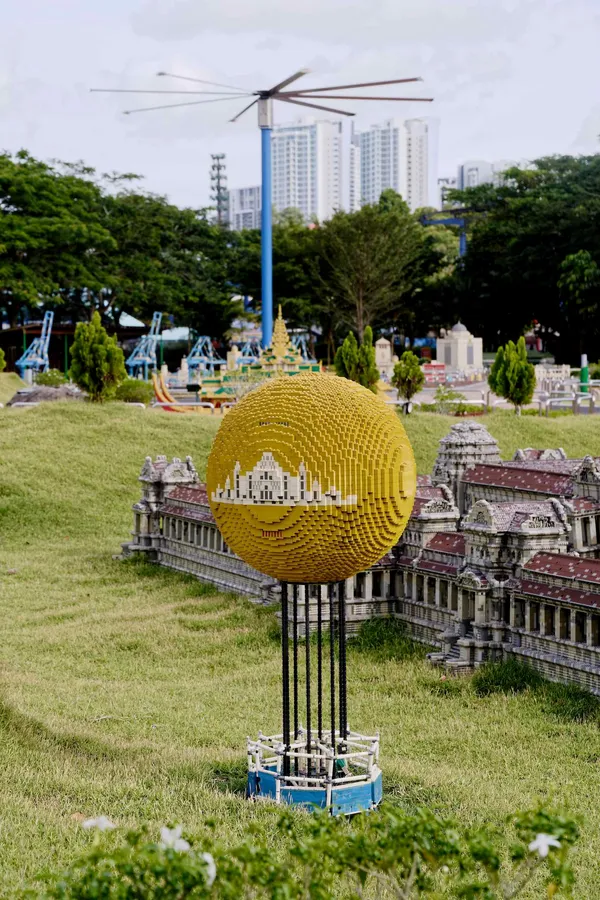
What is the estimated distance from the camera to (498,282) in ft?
221

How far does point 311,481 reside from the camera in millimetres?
10875

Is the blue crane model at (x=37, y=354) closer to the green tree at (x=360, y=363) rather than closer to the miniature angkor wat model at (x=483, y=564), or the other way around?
the green tree at (x=360, y=363)

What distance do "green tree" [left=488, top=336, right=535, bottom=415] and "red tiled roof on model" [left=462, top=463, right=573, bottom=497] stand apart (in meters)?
16.1

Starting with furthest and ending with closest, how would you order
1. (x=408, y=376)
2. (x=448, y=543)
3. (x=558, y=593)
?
(x=408, y=376)
(x=448, y=543)
(x=558, y=593)

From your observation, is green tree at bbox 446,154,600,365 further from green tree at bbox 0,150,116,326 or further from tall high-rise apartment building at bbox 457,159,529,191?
tall high-rise apartment building at bbox 457,159,529,191

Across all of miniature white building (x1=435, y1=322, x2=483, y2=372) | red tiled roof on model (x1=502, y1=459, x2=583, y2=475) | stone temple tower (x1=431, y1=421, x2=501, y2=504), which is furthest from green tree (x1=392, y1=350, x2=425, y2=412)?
miniature white building (x1=435, y1=322, x2=483, y2=372)

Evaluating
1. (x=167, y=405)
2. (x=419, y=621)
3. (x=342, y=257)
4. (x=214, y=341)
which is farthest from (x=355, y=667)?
(x=214, y=341)

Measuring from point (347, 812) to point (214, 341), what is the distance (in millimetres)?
69165

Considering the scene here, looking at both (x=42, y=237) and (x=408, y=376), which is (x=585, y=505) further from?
(x=42, y=237)

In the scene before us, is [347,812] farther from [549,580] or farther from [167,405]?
[167,405]

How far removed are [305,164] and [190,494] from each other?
123 m

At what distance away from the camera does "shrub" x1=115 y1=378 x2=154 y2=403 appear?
1749 inches

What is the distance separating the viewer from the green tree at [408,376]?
3847 cm

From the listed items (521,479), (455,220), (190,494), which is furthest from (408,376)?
(455,220)
